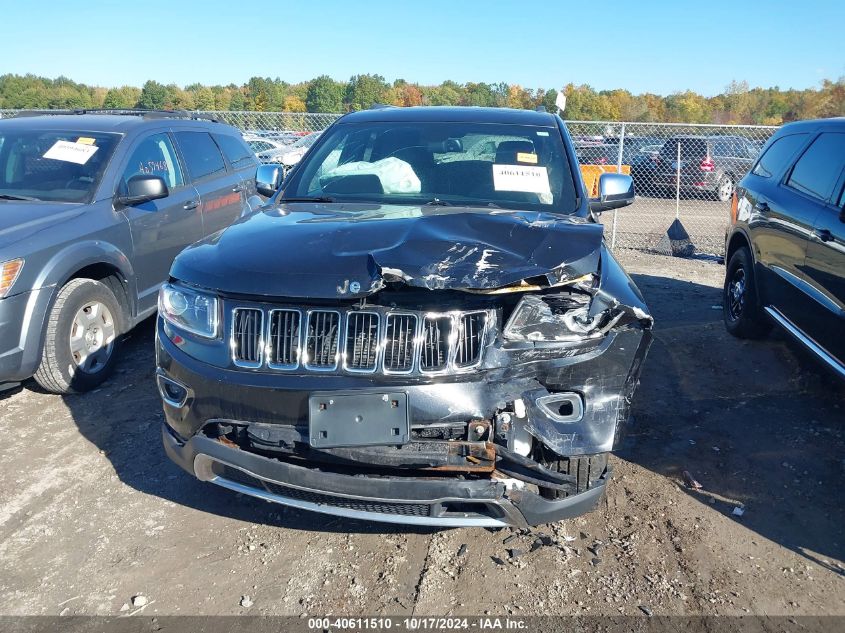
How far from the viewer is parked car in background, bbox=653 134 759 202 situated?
52.3ft

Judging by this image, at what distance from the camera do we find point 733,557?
2.97m

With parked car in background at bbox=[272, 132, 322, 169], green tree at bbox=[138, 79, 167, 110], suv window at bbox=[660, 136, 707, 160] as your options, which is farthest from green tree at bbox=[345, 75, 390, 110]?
suv window at bbox=[660, 136, 707, 160]

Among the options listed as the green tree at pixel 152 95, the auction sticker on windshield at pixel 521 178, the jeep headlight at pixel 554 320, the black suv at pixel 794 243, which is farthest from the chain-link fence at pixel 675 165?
the green tree at pixel 152 95

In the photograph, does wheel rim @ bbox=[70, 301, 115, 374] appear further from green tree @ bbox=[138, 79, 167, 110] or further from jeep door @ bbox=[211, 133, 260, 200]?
green tree @ bbox=[138, 79, 167, 110]

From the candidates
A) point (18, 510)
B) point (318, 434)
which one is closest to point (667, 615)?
point (318, 434)

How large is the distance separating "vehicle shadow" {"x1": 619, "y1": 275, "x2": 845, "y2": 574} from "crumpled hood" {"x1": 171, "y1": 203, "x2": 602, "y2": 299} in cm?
162

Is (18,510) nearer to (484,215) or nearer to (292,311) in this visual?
(292,311)

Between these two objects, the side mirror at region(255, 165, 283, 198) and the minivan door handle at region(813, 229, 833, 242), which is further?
the side mirror at region(255, 165, 283, 198)

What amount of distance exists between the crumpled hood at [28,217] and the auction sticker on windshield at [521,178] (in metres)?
2.92

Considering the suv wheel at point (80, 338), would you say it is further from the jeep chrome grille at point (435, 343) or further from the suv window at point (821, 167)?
the suv window at point (821, 167)

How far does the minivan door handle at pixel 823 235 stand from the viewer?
4.18 meters

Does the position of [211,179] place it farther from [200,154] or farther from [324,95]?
[324,95]

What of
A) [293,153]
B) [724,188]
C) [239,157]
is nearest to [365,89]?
[293,153]

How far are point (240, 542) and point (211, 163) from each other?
4508mm
